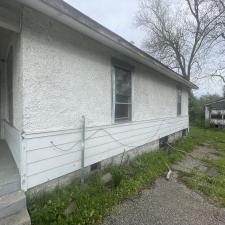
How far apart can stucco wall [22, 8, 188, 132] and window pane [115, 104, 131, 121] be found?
468 millimetres

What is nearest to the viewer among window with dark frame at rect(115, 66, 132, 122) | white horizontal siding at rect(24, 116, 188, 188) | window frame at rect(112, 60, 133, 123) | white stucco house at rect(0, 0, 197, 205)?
white stucco house at rect(0, 0, 197, 205)

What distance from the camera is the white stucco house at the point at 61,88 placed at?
10.6 ft

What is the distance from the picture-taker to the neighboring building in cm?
2411

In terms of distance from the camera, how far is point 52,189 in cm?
373

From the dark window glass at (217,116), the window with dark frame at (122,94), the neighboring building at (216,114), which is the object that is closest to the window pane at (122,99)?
the window with dark frame at (122,94)

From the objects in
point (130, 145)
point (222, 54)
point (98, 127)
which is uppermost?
point (222, 54)

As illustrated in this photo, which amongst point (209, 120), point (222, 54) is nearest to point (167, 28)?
point (222, 54)

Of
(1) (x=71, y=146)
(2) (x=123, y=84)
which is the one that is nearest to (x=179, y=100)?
(2) (x=123, y=84)

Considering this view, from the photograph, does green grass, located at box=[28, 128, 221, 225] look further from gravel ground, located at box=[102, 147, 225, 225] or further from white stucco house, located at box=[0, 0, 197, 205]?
white stucco house, located at box=[0, 0, 197, 205]

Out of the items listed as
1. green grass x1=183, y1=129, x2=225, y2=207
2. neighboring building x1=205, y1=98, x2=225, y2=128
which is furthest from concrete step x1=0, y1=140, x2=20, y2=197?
neighboring building x1=205, y1=98, x2=225, y2=128

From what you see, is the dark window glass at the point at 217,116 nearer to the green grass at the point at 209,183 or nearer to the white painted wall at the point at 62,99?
the green grass at the point at 209,183

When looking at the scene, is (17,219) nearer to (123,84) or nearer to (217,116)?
(123,84)

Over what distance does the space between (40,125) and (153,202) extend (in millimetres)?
2452

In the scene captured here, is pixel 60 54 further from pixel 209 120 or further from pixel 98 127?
pixel 209 120
